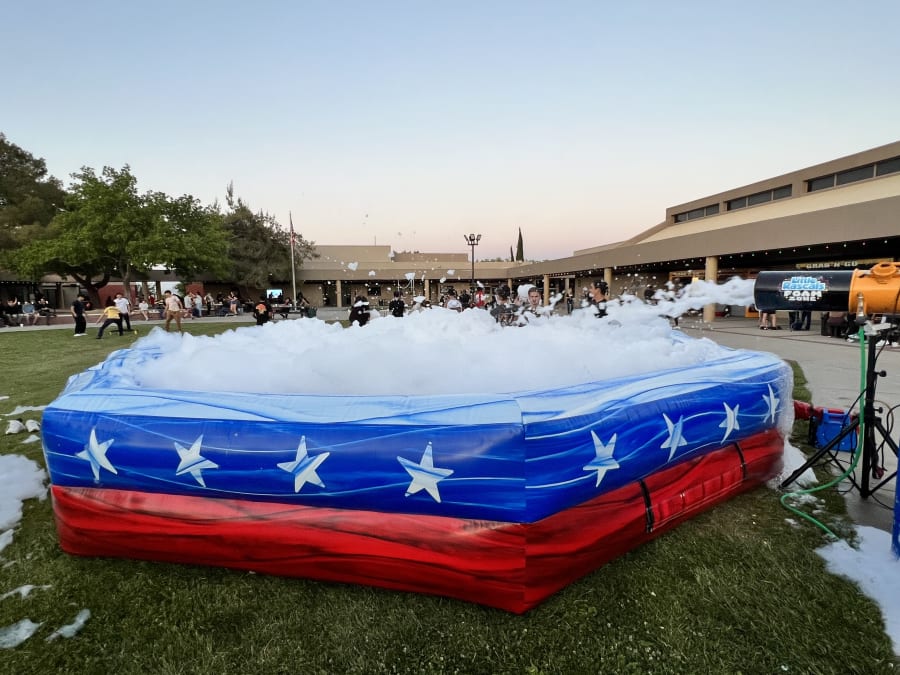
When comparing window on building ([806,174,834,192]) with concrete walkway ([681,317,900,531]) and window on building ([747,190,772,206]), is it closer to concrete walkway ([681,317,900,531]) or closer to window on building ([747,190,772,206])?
window on building ([747,190,772,206])

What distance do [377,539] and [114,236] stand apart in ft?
95.7

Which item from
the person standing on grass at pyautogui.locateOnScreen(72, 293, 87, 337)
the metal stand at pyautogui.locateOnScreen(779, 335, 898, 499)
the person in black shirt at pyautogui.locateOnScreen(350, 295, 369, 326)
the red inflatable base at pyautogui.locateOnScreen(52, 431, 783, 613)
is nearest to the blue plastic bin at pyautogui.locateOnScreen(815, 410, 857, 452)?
the metal stand at pyautogui.locateOnScreen(779, 335, 898, 499)

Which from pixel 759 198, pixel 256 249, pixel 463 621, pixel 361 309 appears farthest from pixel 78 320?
pixel 759 198

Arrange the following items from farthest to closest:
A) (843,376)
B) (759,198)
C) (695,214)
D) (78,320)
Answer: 1. (695,214)
2. (759,198)
3. (78,320)
4. (843,376)

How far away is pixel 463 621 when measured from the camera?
1.92m

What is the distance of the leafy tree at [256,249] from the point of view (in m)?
35.9

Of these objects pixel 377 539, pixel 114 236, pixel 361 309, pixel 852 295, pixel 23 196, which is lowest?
pixel 377 539

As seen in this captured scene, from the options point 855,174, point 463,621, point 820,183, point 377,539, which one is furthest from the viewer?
point 820,183

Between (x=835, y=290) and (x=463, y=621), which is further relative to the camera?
(x=835, y=290)

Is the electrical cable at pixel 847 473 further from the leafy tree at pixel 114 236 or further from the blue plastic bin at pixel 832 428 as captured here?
the leafy tree at pixel 114 236

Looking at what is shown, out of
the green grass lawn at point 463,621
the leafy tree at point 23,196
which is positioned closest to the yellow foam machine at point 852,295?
the green grass lawn at point 463,621

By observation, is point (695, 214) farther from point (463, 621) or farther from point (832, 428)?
point (463, 621)

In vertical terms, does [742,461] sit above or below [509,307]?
below

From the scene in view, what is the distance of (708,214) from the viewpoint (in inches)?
1211
